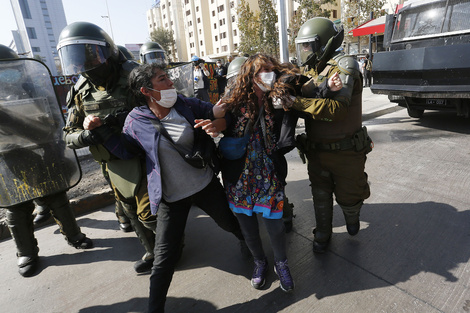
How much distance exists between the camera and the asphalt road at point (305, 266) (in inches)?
75.6

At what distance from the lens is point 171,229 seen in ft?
6.08

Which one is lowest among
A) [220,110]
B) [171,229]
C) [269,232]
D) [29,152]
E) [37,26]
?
[269,232]

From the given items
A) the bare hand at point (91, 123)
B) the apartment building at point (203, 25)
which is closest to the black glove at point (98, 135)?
the bare hand at point (91, 123)

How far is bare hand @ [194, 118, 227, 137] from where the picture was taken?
1.71 m

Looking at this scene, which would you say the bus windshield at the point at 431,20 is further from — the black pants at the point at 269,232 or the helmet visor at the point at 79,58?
the helmet visor at the point at 79,58

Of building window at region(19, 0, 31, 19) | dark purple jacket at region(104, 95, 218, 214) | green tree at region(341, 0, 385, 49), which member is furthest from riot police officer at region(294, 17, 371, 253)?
building window at region(19, 0, 31, 19)

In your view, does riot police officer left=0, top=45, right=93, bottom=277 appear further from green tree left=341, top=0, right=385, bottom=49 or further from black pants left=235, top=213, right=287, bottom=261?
green tree left=341, top=0, right=385, bottom=49

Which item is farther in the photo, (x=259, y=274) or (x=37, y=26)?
(x=37, y=26)

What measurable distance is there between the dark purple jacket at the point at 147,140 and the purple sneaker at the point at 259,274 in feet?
2.92

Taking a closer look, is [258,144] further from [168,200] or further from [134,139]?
[134,139]

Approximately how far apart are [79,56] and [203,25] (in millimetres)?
55834

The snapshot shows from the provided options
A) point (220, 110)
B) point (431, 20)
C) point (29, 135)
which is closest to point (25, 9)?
point (29, 135)

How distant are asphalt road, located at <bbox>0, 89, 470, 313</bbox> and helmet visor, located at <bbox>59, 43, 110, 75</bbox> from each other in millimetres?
1729

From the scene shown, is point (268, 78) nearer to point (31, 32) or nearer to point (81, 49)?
point (81, 49)
